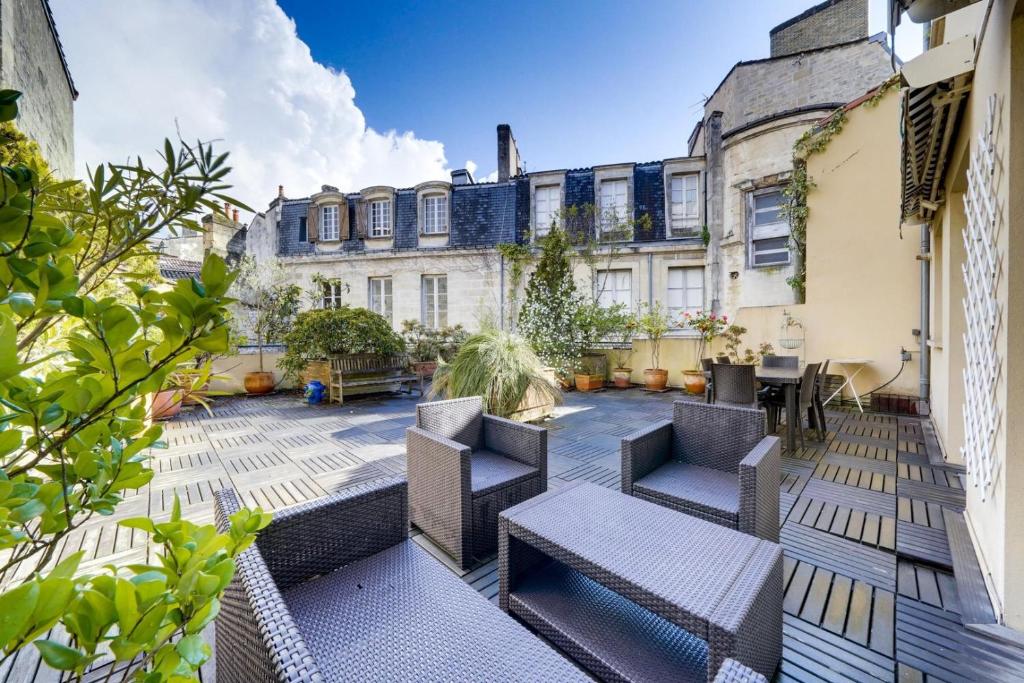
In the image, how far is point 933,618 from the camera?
176 centimetres

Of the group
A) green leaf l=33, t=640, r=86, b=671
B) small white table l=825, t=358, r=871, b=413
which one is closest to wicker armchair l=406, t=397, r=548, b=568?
green leaf l=33, t=640, r=86, b=671

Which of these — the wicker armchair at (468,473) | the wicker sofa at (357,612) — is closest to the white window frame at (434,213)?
the wicker armchair at (468,473)

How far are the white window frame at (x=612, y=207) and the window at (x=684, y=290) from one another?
1.66 meters

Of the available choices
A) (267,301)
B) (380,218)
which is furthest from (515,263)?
(267,301)

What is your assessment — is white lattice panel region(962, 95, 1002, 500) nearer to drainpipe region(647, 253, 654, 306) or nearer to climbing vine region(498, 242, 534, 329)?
drainpipe region(647, 253, 654, 306)

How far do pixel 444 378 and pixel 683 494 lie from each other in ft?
10.9

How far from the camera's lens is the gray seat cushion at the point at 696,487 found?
2021 mm

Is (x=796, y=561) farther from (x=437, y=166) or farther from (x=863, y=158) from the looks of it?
(x=437, y=166)

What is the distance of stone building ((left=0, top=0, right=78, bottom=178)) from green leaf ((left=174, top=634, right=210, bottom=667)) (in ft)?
11.1

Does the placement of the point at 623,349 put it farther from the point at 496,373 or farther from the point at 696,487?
the point at 696,487

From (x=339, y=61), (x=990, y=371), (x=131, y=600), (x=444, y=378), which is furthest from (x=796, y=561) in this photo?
(x=339, y=61)

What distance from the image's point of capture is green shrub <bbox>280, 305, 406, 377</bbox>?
6.81 meters

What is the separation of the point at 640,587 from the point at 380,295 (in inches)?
430

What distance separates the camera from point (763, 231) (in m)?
8.20
